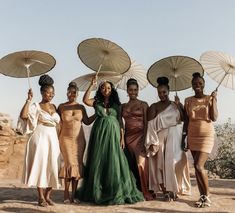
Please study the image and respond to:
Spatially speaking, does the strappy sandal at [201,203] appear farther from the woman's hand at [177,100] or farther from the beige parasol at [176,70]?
the beige parasol at [176,70]

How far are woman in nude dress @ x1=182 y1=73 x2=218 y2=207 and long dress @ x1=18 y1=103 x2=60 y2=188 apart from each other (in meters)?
2.36

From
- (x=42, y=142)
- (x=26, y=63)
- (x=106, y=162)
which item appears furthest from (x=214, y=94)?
(x=26, y=63)

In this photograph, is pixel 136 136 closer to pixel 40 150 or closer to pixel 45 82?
pixel 40 150

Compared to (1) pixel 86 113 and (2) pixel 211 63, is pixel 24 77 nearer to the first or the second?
(1) pixel 86 113

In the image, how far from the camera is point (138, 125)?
6.72m

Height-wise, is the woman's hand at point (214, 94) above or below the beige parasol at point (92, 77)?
below

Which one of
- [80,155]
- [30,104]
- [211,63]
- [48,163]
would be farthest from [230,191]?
[30,104]

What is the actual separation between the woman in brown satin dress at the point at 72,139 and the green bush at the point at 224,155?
11.0m

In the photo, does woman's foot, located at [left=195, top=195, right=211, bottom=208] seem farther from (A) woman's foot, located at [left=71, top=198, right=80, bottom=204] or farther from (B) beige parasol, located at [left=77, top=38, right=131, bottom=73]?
(B) beige parasol, located at [left=77, top=38, right=131, bottom=73]

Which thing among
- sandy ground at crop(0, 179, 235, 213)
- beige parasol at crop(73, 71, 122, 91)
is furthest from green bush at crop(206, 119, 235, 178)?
beige parasol at crop(73, 71, 122, 91)

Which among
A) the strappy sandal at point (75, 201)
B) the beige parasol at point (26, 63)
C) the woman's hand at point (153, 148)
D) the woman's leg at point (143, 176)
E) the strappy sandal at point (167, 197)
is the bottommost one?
the strappy sandal at point (75, 201)

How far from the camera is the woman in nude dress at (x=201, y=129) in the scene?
20.7ft

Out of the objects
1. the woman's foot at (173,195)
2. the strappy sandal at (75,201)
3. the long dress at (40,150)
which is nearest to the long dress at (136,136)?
the woman's foot at (173,195)

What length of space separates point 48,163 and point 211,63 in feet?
11.1
